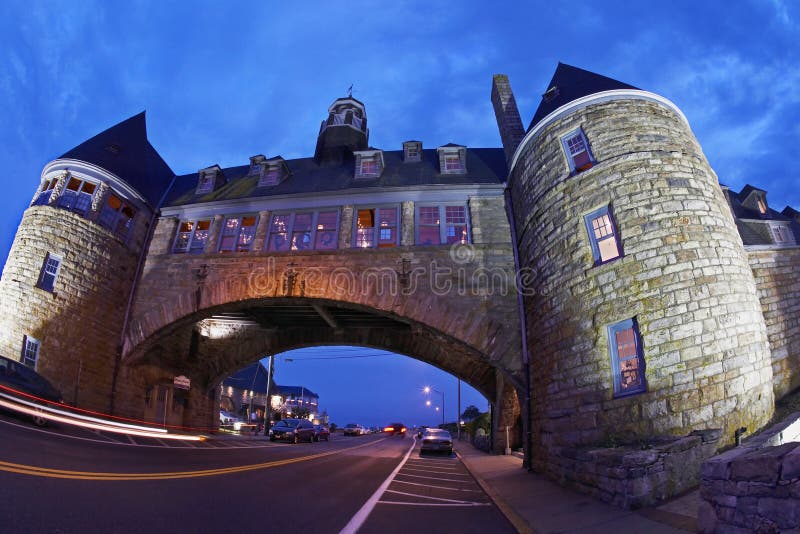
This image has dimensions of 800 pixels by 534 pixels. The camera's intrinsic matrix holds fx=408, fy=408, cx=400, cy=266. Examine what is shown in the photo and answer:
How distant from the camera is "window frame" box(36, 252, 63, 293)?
597 inches

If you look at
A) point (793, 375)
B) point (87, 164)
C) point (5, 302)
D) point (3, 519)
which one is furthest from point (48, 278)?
point (793, 375)

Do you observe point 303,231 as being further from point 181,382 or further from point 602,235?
point 602,235

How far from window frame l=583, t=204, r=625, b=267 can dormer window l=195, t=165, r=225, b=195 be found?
56.2ft

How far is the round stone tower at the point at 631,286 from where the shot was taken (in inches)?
302

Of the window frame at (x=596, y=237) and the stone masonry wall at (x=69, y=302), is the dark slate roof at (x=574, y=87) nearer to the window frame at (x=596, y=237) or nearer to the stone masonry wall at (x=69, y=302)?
the window frame at (x=596, y=237)

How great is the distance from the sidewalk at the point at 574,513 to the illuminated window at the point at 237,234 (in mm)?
13055

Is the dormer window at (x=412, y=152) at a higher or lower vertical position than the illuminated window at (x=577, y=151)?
higher

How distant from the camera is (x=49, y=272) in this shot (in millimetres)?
15492

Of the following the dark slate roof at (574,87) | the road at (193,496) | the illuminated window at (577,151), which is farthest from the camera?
the dark slate roof at (574,87)

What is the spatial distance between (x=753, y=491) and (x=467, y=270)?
11356mm

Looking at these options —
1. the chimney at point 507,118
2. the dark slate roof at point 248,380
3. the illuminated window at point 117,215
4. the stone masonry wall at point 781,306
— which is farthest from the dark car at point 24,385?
the dark slate roof at point 248,380

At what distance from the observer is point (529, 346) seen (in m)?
12.7

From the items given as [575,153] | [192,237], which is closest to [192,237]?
[192,237]

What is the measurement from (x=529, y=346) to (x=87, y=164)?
61.0ft
